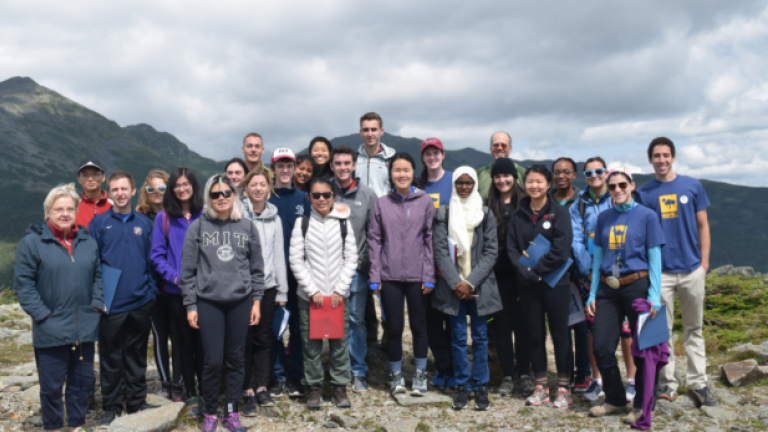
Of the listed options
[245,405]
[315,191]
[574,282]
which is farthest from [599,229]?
[245,405]

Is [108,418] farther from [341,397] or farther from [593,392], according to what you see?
[593,392]

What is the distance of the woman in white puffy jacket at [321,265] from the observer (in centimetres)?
710

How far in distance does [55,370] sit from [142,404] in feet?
4.32

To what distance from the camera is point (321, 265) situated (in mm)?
7129

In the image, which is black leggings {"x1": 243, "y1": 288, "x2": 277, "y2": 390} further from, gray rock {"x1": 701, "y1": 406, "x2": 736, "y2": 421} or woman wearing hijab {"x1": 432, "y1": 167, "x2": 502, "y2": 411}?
gray rock {"x1": 701, "y1": 406, "x2": 736, "y2": 421}

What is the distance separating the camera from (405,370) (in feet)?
30.9

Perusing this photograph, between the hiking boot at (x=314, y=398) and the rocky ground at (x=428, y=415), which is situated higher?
the hiking boot at (x=314, y=398)

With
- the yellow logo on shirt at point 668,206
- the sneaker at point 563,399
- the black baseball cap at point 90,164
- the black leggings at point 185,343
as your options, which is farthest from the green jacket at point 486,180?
the black baseball cap at point 90,164

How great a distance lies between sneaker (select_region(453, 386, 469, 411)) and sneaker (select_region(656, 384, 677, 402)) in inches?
120

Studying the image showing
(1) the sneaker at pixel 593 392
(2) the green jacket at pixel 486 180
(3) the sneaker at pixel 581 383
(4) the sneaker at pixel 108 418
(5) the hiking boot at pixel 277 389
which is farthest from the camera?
(2) the green jacket at pixel 486 180

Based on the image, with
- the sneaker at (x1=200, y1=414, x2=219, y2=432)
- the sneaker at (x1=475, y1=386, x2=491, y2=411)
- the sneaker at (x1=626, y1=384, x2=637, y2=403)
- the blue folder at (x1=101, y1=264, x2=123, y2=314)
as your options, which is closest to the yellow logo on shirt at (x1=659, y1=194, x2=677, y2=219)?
the sneaker at (x1=626, y1=384, x2=637, y2=403)

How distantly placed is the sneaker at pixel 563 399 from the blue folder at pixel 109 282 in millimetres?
6514

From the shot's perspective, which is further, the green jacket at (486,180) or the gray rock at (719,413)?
the green jacket at (486,180)

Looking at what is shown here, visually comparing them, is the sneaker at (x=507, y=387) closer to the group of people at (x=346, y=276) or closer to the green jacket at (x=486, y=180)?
the group of people at (x=346, y=276)
